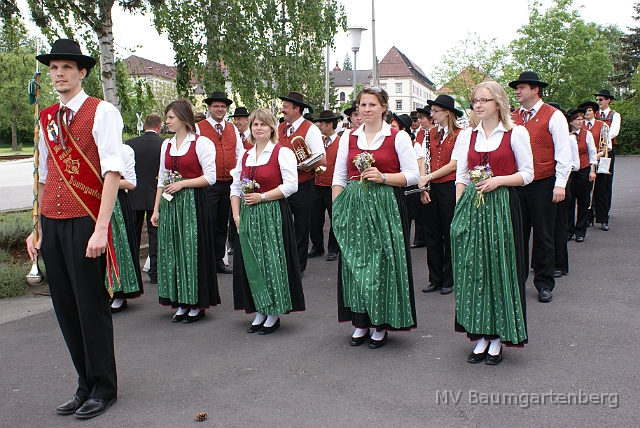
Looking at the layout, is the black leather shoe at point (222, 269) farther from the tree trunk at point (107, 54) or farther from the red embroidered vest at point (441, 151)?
the tree trunk at point (107, 54)

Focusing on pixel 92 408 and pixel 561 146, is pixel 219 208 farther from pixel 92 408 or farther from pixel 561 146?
pixel 92 408

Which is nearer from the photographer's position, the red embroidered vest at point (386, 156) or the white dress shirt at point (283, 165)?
the red embroidered vest at point (386, 156)

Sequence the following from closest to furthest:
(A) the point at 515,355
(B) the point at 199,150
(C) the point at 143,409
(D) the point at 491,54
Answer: (C) the point at 143,409 → (A) the point at 515,355 → (B) the point at 199,150 → (D) the point at 491,54

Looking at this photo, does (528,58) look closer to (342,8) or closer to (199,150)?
(342,8)

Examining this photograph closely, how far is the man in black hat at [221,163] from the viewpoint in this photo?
841cm

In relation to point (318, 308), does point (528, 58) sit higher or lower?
higher

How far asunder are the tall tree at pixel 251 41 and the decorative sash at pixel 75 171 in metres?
8.94

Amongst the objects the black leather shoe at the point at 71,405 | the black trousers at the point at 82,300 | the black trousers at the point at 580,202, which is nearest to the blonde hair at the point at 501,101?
the black trousers at the point at 82,300

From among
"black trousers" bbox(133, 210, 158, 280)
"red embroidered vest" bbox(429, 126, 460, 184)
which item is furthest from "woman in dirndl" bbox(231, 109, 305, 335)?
"black trousers" bbox(133, 210, 158, 280)

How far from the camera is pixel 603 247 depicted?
9.54 m

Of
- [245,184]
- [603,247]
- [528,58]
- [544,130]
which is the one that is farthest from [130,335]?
[528,58]

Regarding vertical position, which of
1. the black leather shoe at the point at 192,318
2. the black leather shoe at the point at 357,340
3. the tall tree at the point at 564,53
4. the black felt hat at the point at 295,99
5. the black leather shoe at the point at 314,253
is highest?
the tall tree at the point at 564,53

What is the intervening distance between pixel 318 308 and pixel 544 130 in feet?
9.66

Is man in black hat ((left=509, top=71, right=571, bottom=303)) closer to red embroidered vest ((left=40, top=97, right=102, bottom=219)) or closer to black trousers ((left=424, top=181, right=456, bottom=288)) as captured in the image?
black trousers ((left=424, top=181, right=456, bottom=288))
